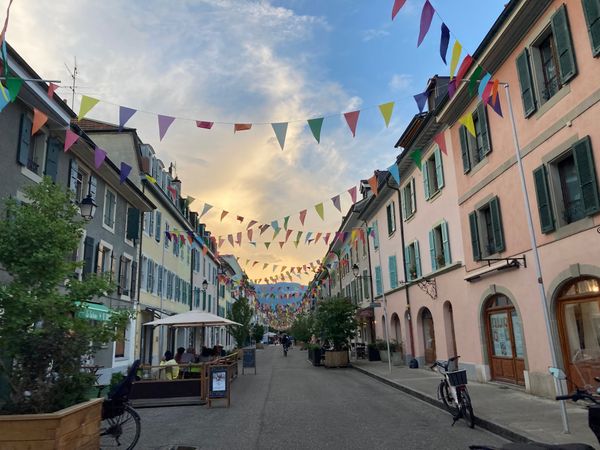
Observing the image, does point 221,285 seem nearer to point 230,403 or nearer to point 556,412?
point 230,403

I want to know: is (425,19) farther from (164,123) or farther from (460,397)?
(460,397)

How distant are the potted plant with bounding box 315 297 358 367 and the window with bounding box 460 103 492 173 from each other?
12.0 m

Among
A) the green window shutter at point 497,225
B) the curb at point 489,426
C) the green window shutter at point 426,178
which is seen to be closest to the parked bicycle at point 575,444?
the curb at point 489,426

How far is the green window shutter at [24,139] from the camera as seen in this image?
12.1 meters

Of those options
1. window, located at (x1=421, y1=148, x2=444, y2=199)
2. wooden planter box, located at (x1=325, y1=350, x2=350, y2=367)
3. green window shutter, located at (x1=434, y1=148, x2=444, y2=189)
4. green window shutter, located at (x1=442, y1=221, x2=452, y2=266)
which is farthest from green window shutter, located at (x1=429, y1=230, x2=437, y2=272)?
wooden planter box, located at (x1=325, y1=350, x2=350, y2=367)

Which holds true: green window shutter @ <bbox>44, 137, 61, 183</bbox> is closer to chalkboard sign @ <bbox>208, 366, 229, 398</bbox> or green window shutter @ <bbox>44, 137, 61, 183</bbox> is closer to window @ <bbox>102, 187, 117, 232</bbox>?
window @ <bbox>102, 187, 117, 232</bbox>

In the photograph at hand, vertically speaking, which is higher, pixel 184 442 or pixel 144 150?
pixel 144 150

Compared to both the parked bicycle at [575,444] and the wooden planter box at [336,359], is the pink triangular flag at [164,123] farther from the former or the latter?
the wooden planter box at [336,359]

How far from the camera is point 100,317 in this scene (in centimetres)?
1487

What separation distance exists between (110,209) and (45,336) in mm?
13957

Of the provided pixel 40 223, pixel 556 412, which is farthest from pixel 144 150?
pixel 556 412

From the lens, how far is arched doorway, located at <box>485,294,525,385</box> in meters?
12.2

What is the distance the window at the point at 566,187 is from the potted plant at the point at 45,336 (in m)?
8.53

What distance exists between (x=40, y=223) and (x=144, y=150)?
19.2m
